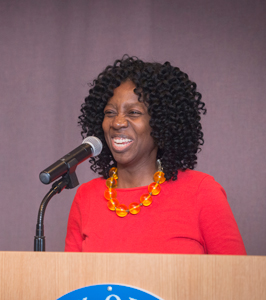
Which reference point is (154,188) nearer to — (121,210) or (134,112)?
(121,210)

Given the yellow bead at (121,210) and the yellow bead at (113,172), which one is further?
the yellow bead at (113,172)

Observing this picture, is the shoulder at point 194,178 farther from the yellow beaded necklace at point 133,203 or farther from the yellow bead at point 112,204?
the yellow bead at point 112,204

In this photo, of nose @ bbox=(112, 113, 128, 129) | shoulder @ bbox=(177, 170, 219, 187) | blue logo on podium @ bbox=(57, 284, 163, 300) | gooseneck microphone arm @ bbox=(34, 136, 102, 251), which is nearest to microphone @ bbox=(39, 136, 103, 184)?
gooseneck microphone arm @ bbox=(34, 136, 102, 251)

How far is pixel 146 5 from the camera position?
2.91 meters

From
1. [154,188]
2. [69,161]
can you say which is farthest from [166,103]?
[69,161]

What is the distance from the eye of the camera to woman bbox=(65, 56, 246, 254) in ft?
5.05

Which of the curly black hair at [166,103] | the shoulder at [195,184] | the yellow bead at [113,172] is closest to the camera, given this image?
the shoulder at [195,184]

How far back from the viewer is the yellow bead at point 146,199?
1665 mm

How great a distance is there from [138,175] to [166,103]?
1.07 feet

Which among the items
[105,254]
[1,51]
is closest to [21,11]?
[1,51]

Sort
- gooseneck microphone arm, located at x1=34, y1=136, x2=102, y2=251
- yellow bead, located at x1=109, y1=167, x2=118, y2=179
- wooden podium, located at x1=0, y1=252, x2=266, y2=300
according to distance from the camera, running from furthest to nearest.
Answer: yellow bead, located at x1=109, y1=167, x2=118, y2=179 → gooseneck microphone arm, located at x1=34, y1=136, x2=102, y2=251 → wooden podium, located at x1=0, y1=252, x2=266, y2=300

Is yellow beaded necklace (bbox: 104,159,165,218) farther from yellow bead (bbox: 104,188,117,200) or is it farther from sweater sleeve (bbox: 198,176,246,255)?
sweater sleeve (bbox: 198,176,246,255)

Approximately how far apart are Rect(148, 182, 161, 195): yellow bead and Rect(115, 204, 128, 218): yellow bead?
4.9 inches

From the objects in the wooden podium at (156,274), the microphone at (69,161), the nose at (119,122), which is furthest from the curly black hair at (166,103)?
the wooden podium at (156,274)
